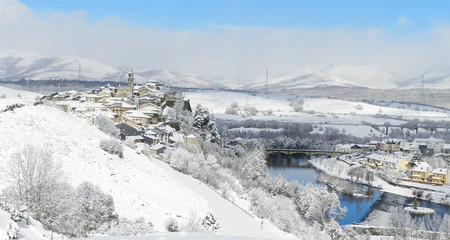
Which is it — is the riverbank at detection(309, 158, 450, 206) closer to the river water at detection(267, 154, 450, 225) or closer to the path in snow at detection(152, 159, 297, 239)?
the river water at detection(267, 154, 450, 225)

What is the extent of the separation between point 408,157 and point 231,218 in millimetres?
46015

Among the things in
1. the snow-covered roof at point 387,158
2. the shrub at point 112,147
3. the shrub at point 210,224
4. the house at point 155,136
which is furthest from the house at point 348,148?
the shrub at point 210,224

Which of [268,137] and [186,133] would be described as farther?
[268,137]

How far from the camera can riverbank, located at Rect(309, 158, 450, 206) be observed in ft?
130

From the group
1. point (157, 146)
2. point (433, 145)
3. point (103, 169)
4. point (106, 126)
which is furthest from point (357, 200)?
point (433, 145)

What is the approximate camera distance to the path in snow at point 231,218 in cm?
1773

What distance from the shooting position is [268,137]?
82.6 m

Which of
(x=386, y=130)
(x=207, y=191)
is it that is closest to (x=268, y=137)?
(x=386, y=130)

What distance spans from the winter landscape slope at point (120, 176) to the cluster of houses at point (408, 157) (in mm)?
34494

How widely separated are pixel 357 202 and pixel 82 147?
89.1 ft

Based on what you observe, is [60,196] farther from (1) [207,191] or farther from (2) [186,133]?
(2) [186,133]

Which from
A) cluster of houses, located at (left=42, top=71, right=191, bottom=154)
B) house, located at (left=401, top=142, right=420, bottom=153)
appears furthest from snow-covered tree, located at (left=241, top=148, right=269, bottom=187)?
house, located at (left=401, top=142, right=420, bottom=153)

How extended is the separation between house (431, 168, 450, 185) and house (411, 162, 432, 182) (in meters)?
0.75

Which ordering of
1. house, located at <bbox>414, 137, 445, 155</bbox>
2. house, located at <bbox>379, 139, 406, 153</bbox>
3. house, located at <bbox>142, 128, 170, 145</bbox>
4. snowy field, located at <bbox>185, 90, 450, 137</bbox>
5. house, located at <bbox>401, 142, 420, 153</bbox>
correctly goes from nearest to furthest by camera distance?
house, located at <bbox>142, 128, 170, 145</bbox> → house, located at <bbox>401, 142, 420, 153</bbox> → house, located at <bbox>414, 137, 445, 155</bbox> → house, located at <bbox>379, 139, 406, 153</bbox> → snowy field, located at <bbox>185, 90, 450, 137</bbox>
